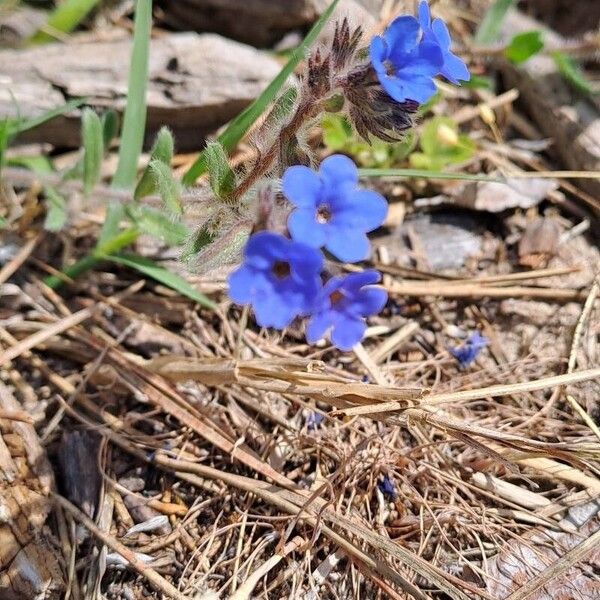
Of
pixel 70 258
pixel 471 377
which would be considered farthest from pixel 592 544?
pixel 70 258

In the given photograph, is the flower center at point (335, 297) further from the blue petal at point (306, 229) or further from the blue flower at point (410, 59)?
the blue flower at point (410, 59)

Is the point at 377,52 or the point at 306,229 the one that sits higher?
the point at 377,52

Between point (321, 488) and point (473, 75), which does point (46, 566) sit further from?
point (473, 75)

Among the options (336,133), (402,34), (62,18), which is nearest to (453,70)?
(402,34)

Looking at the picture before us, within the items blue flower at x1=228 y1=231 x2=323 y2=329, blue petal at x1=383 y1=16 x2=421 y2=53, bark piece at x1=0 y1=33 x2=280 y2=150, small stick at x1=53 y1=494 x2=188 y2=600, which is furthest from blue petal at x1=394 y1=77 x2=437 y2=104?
small stick at x1=53 y1=494 x2=188 y2=600

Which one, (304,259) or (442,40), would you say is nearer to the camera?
(304,259)

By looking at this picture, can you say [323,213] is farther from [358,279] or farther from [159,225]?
[159,225]
